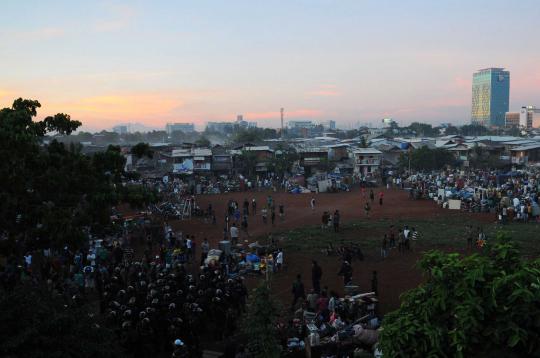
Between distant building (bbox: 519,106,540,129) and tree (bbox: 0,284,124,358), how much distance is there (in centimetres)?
16969

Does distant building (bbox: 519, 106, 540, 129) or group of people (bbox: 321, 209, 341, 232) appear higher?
distant building (bbox: 519, 106, 540, 129)

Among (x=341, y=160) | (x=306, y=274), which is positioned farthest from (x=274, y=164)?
(x=306, y=274)

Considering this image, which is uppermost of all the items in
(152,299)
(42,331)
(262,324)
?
(42,331)

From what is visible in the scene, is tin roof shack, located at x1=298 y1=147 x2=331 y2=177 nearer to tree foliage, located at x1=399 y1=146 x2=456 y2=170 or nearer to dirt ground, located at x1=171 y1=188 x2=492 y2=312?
tree foliage, located at x1=399 y1=146 x2=456 y2=170

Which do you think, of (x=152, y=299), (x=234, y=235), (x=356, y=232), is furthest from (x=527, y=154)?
(x=152, y=299)

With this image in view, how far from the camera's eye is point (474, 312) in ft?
18.1

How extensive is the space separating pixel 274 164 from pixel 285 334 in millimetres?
38351

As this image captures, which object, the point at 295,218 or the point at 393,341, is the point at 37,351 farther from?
the point at 295,218

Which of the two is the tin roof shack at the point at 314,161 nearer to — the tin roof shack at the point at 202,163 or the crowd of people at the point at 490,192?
the crowd of people at the point at 490,192

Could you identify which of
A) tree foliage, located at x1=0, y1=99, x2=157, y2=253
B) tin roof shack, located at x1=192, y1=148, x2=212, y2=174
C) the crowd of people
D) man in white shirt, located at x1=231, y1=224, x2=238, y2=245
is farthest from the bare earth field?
tin roof shack, located at x1=192, y1=148, x2=212, y2=174

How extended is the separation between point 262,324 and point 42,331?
377 centimetres

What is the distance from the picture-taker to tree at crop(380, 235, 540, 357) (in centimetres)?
535

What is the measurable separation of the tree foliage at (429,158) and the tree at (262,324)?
44.5 metres

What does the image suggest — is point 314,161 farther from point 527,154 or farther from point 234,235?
point 234,235
